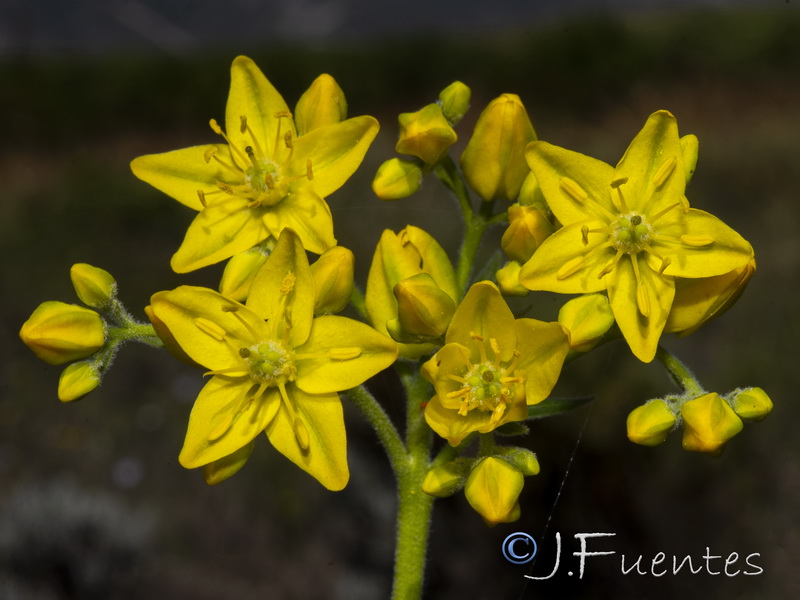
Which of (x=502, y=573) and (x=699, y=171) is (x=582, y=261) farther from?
(x=699, y=171)

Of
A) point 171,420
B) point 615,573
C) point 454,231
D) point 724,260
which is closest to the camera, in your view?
point 724,260

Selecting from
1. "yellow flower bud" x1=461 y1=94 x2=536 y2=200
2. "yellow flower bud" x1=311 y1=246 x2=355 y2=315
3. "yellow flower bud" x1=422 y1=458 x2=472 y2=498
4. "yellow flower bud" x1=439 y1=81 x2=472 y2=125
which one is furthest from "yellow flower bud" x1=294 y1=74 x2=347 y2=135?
"yellow flower bud" x1=422 y1=458 x2=472 y2=498

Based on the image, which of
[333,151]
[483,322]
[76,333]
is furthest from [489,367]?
[76,333]

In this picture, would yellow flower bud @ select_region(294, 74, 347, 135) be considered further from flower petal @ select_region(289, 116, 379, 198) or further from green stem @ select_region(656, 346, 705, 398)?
green stem @ select_region(656, 346, 705, 398)

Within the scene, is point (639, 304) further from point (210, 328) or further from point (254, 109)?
point (254, 109)

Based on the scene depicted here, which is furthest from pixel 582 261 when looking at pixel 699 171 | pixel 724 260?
pixel 699 171

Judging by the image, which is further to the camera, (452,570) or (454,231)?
(454,231)

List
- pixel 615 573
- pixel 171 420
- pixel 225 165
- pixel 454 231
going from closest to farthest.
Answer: pixel 225 165 → pixel 615 573 → pixel 171 420 → pixel 454 231
